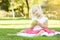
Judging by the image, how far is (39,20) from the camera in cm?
350

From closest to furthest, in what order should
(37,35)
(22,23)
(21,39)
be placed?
(21,39) < (37,35) < (22,23)

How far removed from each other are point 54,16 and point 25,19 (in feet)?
2.63

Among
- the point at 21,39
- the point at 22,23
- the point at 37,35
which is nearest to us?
the point at 21,39

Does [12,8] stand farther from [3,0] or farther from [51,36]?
[51,36]

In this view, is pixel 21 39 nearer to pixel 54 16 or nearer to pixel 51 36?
pixel 51 36

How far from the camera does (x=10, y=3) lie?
226 inches

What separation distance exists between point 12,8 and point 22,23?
0.51 metres

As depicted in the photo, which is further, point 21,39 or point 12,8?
point 12,8

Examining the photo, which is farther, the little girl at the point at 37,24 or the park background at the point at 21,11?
the park background at the point at 21,11

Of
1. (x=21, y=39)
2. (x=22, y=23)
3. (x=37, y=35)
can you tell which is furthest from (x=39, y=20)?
(x=22, y=23)

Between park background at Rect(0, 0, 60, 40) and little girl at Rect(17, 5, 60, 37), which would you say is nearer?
little girl at Rect(17, 5, 60, 37)

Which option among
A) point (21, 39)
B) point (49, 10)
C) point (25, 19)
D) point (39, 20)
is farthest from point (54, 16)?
point (21, 39)

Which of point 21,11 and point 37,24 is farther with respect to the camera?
point 21,11

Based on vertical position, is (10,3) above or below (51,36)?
above
